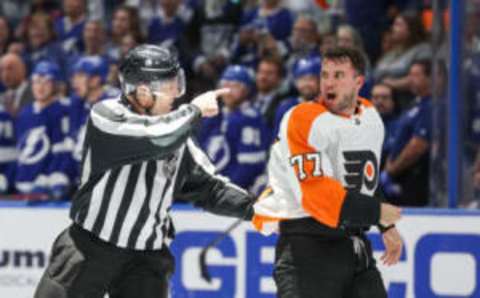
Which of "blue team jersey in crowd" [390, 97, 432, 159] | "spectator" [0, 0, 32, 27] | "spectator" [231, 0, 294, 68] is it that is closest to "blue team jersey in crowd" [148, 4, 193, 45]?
"spectator" [231, 0, 294, 68]

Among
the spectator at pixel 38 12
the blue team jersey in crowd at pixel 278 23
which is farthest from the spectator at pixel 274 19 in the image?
the spectator at pixel 38 12

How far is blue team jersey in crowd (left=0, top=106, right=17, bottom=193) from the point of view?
27.3 ft

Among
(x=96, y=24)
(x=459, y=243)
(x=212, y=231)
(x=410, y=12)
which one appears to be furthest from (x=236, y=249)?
(x=96, y=24)

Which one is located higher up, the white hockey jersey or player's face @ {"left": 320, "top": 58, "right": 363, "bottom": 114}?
player's face @ {"left": 320, "top": 58, "right": 363, "bottom": 114}

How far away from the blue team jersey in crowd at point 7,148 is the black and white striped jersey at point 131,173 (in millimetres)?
3596

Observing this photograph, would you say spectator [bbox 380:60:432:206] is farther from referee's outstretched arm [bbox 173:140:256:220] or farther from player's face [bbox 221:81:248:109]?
referee's outstretched arm [bbox 173:140:256:220]

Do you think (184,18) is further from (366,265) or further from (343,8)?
(366,265)

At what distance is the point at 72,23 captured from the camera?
32.4 ft

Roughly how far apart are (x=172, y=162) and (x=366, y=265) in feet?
2.64

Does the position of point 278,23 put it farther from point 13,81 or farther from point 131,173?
point 131,173

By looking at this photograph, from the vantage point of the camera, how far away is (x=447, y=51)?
21.8 ft

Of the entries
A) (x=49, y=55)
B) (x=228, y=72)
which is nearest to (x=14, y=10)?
(x=49, y=55)

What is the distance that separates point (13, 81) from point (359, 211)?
190 inches

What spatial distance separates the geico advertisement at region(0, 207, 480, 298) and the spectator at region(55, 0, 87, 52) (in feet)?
10.7
